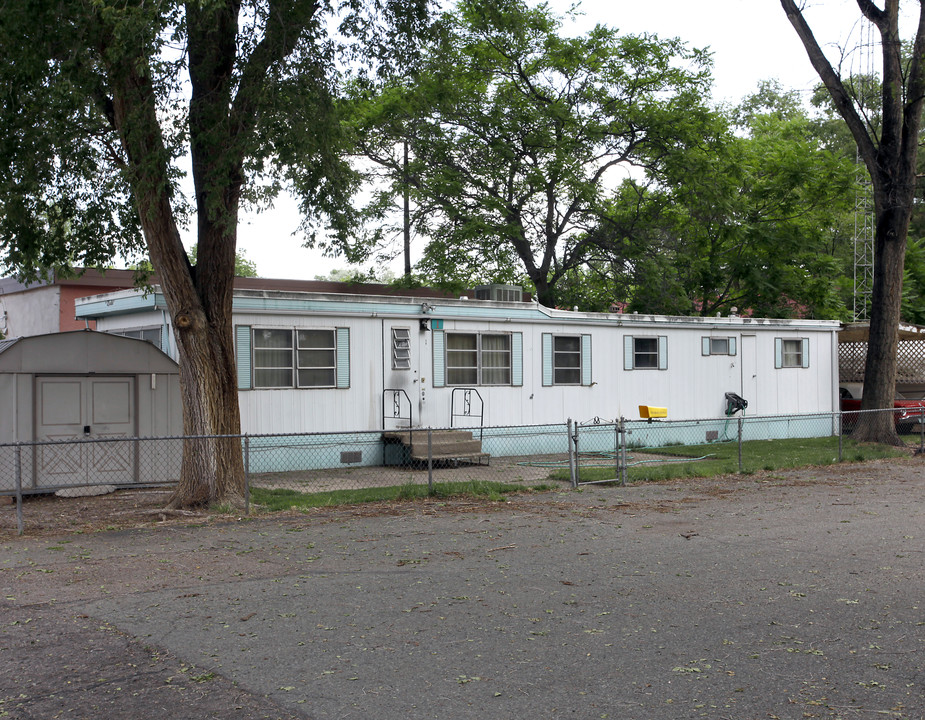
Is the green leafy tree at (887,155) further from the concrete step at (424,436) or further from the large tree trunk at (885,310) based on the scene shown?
the concrete step at (424,436)

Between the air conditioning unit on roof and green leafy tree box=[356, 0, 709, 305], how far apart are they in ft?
20.3

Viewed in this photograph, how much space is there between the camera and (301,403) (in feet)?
51.1

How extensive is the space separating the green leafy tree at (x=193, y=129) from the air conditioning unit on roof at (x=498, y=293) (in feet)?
21.2

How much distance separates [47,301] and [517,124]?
12614 mm

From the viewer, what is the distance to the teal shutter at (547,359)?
18.4 m

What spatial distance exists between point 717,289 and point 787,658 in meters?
24.6

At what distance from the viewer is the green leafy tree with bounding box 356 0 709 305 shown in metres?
24.7

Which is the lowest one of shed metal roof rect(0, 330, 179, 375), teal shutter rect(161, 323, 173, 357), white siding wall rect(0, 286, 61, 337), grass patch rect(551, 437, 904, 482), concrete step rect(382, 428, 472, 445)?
grass patch rect(551, 437, 904, 482)

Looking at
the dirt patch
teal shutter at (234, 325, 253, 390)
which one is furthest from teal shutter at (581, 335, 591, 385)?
teal shutter at (234, 325, 253, 390)

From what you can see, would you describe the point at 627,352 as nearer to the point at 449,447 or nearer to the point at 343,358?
the point at 449,447

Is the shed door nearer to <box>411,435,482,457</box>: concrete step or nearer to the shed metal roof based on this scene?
the shed metal roof

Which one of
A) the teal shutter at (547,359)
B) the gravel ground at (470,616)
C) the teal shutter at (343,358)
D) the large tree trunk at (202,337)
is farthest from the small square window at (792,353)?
the large tree trunk at (202,337)

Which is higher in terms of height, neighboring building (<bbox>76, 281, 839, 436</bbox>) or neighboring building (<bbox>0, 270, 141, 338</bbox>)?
neighboring building (<bbox>0, 270, 141, 338</bbox>)

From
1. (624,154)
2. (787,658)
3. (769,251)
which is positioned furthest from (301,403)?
(769,251)
